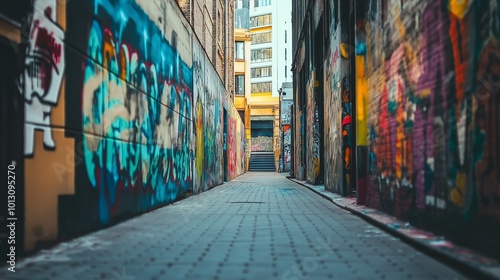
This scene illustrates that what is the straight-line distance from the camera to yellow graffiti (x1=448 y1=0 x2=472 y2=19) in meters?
5.26

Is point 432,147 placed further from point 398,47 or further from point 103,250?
point 103,250

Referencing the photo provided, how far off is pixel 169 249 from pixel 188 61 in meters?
9.82

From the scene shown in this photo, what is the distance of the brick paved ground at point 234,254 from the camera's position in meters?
4.51

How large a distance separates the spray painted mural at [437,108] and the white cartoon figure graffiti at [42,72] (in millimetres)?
4261

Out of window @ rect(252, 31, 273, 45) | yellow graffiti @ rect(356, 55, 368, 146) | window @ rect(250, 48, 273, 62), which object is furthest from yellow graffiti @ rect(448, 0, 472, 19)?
window @ rect(252, 31, 273, 45)

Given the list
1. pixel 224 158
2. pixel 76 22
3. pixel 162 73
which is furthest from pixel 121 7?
pixel 224 158

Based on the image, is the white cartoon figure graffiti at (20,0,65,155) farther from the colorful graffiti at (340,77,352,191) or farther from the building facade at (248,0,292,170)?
the building facade at (248,0,292,170)

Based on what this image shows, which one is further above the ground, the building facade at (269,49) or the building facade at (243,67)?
the building facade at (269,49)

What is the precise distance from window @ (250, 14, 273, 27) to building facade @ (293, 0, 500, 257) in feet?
230

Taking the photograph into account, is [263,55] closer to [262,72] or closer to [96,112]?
[262,72]

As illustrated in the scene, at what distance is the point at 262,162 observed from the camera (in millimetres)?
54500

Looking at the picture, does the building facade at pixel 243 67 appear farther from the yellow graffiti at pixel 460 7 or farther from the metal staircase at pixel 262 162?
the yellow graffiti at pixel 460 7

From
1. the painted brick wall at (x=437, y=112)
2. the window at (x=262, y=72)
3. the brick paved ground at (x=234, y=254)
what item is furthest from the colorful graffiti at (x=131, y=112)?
the window at (x=262, y=72)

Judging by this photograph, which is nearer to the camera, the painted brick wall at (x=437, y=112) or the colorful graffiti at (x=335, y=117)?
the painted brick wall at (x=437, y=112)
